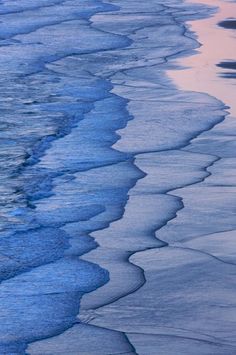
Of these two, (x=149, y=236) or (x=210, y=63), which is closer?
(x=149, y=236)

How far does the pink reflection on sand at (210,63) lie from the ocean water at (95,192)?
13 centimetres

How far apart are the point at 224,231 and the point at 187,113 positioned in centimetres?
287

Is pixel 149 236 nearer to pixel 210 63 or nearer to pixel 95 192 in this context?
pixel 95 192

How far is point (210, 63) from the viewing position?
9.19 m

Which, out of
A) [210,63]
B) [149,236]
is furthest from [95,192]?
[210,63]

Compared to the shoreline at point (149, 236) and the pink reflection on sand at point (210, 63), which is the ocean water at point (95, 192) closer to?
the shoreline at point (149, 236)

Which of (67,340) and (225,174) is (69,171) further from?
(67,340)

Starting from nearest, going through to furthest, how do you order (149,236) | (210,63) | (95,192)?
(149,236), (95,192), (210,63)

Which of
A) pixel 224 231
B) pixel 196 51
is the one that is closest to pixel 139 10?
pixel 196 51

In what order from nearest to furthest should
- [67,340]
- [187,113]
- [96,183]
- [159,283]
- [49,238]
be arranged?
[67,340]
[159,283]
[49,238]
[96,183]
[187,113]

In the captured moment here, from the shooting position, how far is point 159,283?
3.92m

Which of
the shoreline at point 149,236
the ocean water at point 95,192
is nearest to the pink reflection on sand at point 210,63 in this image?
the ocean water at point 95,192

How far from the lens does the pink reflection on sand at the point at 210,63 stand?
8102 millimetres

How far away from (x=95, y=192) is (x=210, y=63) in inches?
163
